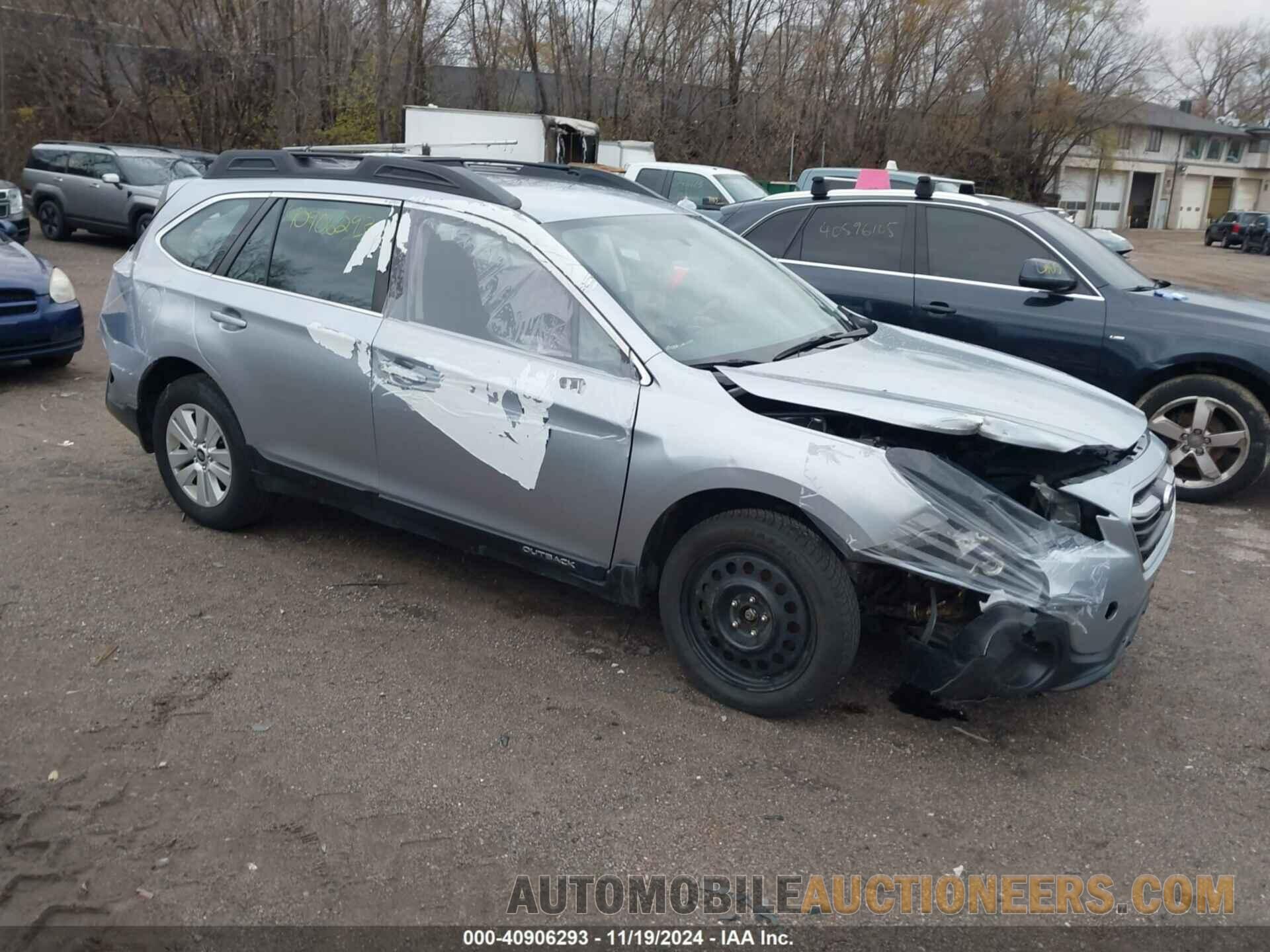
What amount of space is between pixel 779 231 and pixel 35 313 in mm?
5828

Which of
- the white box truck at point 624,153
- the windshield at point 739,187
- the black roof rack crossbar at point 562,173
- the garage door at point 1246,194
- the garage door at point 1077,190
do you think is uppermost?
the garage door at point 1246,194

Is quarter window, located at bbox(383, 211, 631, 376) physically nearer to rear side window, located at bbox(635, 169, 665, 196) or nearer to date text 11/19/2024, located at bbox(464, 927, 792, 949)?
date text 11/19/2024, located at bbox(464, 927, 792, 949)

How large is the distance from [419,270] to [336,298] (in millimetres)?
464

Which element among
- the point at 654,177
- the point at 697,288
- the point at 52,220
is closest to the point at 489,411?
the point at 697,288

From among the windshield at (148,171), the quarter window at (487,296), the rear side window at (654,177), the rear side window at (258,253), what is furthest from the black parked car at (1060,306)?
the windshield at (148,171)

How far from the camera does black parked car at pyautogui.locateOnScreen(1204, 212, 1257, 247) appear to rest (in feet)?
133

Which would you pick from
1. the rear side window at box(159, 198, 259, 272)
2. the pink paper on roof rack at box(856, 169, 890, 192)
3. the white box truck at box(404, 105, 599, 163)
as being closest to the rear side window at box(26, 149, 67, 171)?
the white box truck at box(404, 105, 599, 163)

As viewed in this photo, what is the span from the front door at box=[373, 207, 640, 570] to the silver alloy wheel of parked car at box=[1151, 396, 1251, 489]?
160 inches

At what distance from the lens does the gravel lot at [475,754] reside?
2943mm

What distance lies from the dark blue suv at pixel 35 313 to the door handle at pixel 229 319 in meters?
4.17

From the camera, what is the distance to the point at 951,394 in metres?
3.76

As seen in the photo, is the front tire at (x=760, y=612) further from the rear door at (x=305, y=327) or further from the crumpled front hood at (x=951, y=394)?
the rear door at (x=305, y=327)

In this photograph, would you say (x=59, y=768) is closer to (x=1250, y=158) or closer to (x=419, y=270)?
(x=419, y=270)

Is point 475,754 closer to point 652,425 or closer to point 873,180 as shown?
point 652,425
